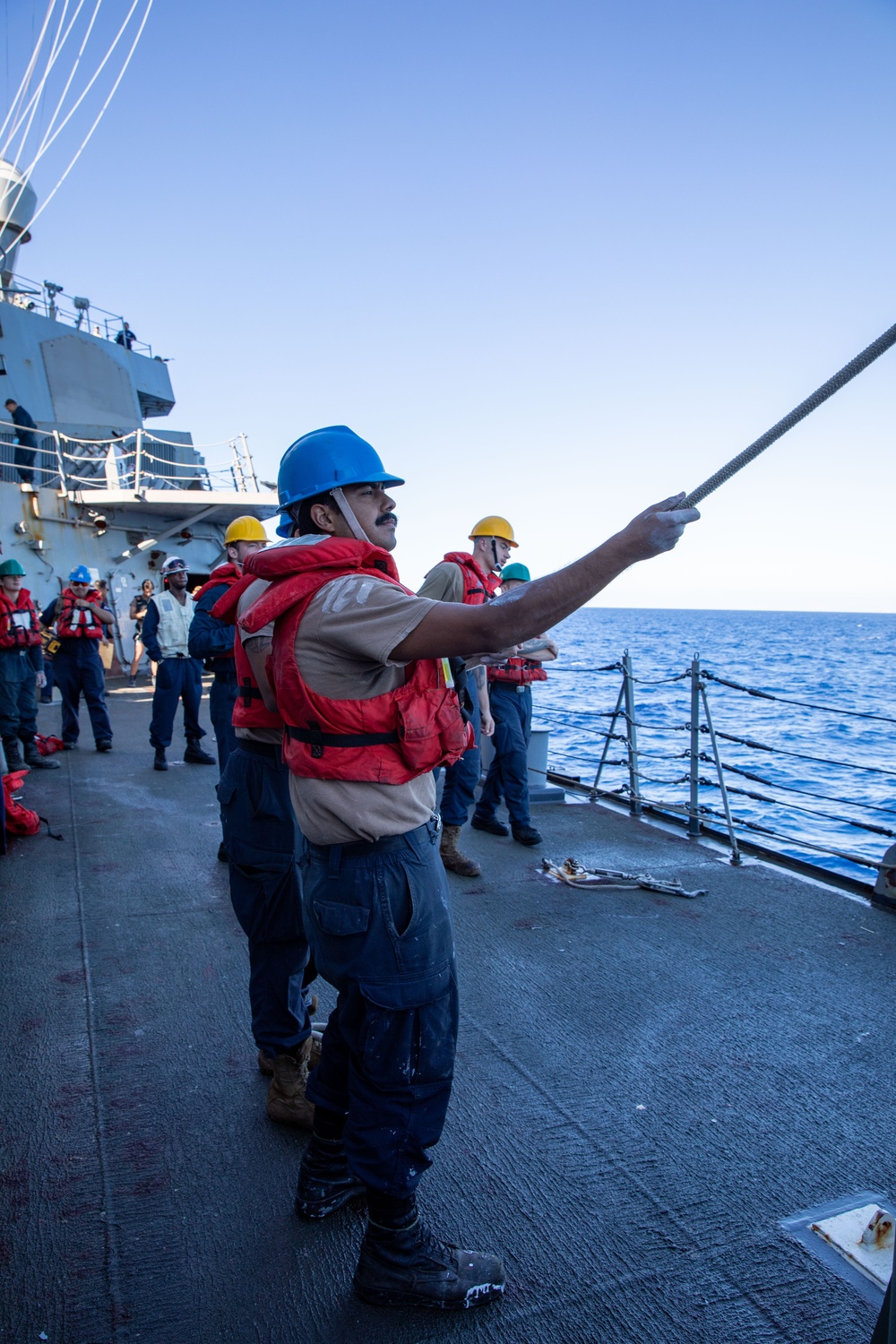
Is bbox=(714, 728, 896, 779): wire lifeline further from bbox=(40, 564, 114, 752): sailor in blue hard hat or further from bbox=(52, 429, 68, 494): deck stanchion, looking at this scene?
bbox=(52, 429, 68, 494): deck stanchion

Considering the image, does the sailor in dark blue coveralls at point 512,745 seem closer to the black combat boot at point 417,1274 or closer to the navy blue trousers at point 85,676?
the black combat boot at point 417,1274

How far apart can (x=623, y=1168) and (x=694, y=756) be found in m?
4.04

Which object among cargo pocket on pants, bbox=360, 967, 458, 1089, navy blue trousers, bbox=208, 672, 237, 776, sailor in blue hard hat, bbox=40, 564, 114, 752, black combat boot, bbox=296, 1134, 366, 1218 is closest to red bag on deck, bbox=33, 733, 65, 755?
sailor in blue hard hat, bbox=40, 564, 114, 752

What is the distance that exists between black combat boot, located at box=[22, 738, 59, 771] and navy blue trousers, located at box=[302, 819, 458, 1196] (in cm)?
814

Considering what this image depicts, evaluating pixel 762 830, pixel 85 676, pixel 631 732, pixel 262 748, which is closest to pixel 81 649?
pixel 85 676

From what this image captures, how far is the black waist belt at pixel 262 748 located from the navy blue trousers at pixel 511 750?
349 centimetres

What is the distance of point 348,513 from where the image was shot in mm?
2164

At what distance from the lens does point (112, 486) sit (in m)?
18.8

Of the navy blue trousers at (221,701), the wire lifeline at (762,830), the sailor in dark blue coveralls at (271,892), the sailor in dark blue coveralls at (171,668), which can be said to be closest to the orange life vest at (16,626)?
the sailor in dark blue coveralls at (171,668)

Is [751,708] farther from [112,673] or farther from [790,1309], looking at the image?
[790,1309]

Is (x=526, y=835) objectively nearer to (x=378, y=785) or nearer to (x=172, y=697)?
(x=378, y=785)

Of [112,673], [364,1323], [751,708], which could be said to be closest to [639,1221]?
[364,1323]

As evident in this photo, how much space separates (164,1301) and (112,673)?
60.2 ft

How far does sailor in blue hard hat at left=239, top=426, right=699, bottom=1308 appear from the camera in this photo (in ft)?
6.50
